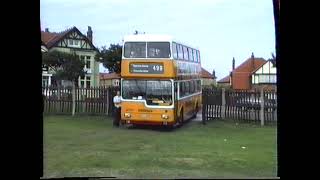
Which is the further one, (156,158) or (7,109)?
(156,158)

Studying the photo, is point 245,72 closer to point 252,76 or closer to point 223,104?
point 252,76

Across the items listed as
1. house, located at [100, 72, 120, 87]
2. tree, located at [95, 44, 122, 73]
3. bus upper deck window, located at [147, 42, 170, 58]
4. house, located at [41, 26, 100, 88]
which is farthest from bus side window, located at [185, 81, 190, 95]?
house, located at [41, 26, 100, 88]

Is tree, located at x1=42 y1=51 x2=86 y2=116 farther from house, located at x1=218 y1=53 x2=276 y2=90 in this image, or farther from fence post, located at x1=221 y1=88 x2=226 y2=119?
fence post, located at x1=221 y1=88 x2=226 y2=119

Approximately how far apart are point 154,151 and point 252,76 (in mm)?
1918

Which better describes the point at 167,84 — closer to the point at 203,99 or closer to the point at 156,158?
the point at 203,99

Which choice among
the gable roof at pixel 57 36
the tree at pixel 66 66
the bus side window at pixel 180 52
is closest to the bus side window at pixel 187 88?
the bus side window at pixel 180 52

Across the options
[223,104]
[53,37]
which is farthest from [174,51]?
[53,37]

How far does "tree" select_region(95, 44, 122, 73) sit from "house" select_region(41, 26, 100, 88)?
0.10m

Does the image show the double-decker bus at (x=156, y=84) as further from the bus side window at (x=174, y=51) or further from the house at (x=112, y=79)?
the house at (x=112, y=79)

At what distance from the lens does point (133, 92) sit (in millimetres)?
9086

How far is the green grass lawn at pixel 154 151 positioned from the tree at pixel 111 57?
0.87 m
